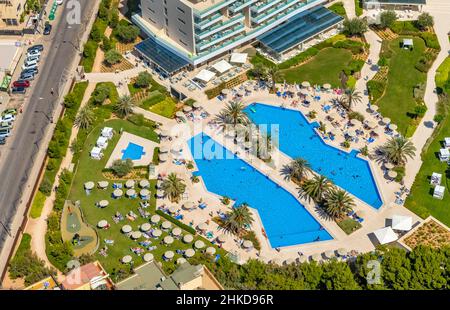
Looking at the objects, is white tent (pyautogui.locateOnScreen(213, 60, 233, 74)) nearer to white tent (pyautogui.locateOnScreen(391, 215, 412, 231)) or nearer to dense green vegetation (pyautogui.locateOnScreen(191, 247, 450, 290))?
white tent (pyautogui.locateOnScreen(391, 215, 412, 231))

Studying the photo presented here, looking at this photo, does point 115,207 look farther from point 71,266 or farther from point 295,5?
point 295,5

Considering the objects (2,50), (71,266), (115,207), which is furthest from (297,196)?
(2,50)

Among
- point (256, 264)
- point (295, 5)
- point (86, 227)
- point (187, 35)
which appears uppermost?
point (295, 5)

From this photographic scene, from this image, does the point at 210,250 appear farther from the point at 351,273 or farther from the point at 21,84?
the point at 21,84

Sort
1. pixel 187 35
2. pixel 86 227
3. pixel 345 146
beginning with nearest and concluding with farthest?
pixel 86 227 → pixel 345 146 → pixel 187 35

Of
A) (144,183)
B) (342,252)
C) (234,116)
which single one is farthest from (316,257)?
(234,116)

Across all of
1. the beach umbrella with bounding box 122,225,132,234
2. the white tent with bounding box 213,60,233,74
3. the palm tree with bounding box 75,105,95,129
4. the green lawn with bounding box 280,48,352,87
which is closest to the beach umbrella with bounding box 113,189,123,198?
the beach umbrella with bounding box 122,225,132,234

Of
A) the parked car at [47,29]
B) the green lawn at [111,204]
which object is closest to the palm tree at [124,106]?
the green lawn at [111,204]
